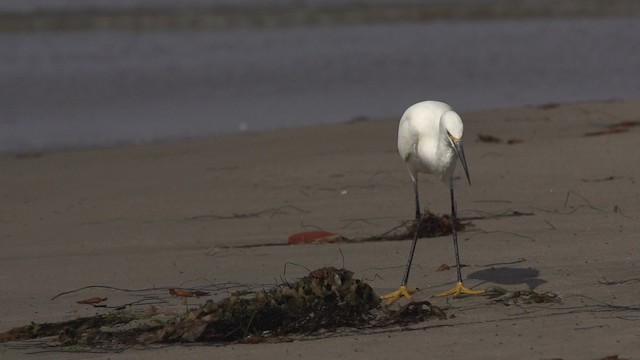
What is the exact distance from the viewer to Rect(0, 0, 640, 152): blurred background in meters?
15.0

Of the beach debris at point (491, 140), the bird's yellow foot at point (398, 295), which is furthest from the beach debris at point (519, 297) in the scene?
the beach debris at point (491, 140)

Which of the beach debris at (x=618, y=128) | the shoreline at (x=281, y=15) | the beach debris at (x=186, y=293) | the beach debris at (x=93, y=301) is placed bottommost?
the beach debris at (x=186, y=293)

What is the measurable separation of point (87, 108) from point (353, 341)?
10.9m

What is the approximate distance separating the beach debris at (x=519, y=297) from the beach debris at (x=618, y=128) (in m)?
5.12

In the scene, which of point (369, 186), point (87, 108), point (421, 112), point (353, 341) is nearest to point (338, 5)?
point (87, 108)

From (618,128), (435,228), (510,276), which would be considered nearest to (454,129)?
(510,276)

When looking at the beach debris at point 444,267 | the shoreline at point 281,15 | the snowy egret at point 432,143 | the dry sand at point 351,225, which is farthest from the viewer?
the shoreline at point 281,15

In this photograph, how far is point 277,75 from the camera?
58.8 ft

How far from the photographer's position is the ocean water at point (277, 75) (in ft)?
48.5

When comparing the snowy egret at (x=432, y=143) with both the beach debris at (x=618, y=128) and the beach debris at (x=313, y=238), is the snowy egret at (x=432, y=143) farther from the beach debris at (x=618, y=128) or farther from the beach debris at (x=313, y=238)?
the beach debris at (x=618, y=128)

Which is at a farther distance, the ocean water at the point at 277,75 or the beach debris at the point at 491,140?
the ocean water at the point at 277,75

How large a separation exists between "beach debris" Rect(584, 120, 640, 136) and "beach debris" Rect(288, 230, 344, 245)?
12.8 ft

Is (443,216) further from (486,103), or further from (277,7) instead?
(277,7)

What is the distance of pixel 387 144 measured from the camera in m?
11.8
